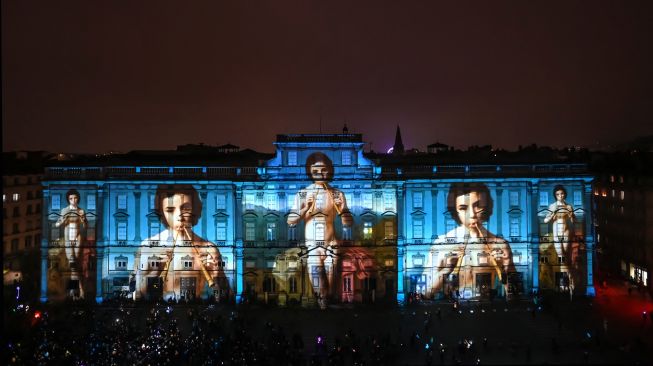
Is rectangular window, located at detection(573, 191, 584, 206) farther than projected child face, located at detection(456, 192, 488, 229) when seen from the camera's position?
Yes

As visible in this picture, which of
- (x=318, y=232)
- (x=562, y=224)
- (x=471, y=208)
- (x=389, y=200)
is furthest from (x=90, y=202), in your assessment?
(x=562, y=224)

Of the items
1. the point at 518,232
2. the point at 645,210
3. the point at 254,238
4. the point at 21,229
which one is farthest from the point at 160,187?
the point at 645,210

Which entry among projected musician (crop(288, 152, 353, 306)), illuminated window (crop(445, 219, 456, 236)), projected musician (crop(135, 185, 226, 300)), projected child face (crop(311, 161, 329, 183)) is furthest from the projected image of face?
projected musician (crop(135, 185, 226, 300))

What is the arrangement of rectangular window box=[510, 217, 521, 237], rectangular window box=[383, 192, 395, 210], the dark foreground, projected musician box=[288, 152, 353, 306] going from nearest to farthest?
1. the dark foreground
2. projected musician box=[288, 152, 353, 306]
3. rectangular window box=[383, 192, 395, 210]
4. rectangular window box=[510, 217, 521, 237]

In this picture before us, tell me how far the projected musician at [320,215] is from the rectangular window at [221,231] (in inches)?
207

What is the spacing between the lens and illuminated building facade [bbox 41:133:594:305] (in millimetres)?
50250

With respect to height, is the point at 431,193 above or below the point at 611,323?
above

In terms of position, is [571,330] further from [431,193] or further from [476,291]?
[431,193]

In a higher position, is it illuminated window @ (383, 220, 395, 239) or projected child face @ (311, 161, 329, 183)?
projected child face @ (311, 161, 329, 183)

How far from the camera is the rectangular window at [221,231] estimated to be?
50.6 m

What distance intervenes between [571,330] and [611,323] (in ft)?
12.9

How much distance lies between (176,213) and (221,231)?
388 centimetres

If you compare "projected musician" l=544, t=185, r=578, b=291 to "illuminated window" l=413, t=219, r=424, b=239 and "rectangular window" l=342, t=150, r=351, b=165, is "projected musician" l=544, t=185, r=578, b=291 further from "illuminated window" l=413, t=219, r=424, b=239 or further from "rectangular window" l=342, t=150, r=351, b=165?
"rectangular window" l=342, t=150, r=351, b=165

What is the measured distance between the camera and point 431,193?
50938 mm
